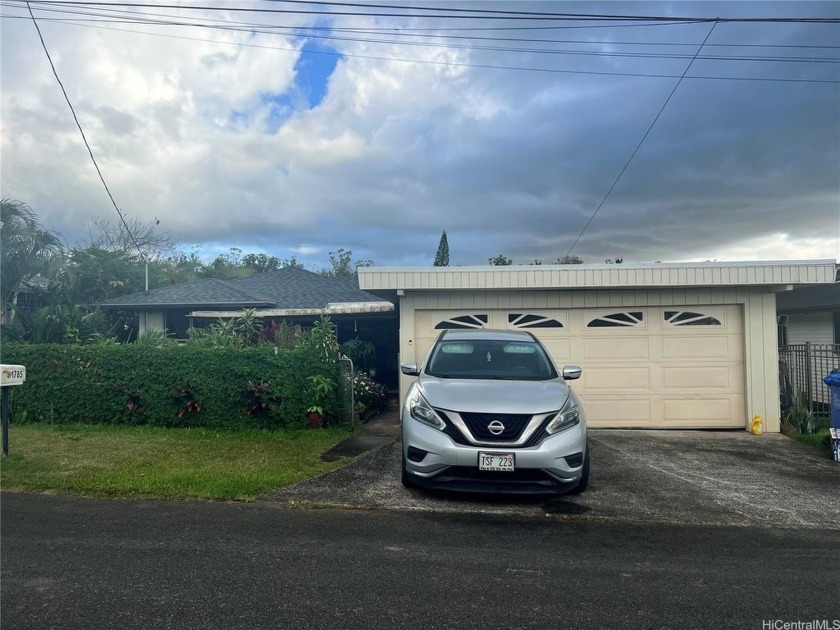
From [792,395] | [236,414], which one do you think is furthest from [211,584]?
[792,395]

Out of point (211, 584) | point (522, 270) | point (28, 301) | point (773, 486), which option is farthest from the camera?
point (28, 301)

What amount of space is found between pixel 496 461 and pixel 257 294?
489 inches

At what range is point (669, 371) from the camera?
403 inches

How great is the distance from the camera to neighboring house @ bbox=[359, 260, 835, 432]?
400 inches

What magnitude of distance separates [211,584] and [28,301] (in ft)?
61.8

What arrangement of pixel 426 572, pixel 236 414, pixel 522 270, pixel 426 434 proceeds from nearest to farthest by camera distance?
pixel 426 572
pixel 426 434
pixel 236 414
pixel 522 270

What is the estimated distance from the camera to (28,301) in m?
18.8

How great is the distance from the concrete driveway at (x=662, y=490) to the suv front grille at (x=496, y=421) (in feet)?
2.19

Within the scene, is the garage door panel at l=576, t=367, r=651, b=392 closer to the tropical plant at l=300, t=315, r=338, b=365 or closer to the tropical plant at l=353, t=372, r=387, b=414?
the tropical plant at l=353, t=372, r=387, b=414

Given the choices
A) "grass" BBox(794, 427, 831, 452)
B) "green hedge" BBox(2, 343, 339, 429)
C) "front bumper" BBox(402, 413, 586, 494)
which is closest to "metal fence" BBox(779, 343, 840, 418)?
"grass" BBox(794, 427, 831, 452)

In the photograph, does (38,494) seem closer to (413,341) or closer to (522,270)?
(413,341)

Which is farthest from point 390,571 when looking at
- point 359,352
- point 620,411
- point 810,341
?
point 810,341

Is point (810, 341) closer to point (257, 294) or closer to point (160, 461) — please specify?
point (257, 294)

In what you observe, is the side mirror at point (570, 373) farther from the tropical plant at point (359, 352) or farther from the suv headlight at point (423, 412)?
the tropical plant at point (359, 352)
